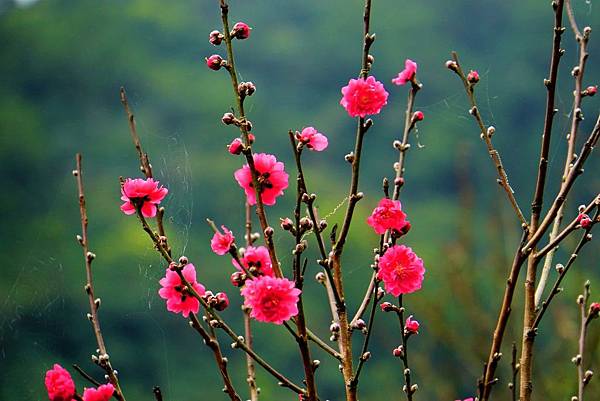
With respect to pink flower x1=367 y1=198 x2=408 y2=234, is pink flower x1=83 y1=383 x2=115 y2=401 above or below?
below

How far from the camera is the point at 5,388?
219cm

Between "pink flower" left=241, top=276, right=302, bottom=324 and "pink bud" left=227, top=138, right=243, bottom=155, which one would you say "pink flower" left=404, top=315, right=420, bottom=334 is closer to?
"pink flower" left=241, top=276, right=302, bottom=324

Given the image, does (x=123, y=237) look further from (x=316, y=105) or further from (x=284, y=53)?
(x=284, y=53)

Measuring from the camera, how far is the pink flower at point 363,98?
1.31 metres

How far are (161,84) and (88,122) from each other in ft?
10.9

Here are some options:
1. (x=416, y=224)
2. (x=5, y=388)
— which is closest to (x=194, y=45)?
(x=416, y=224)

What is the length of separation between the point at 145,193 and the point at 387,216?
40 centimetres

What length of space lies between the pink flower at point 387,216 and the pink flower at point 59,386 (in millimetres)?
543

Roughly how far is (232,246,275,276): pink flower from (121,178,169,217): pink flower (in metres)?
0.18

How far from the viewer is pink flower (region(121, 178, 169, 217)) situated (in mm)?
1288

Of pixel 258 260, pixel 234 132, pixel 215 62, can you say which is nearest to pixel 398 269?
pixel 258 260

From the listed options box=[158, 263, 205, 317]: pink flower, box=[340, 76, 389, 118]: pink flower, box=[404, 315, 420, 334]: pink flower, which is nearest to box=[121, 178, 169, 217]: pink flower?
box=[158, 263, 205, 317]: pink flower

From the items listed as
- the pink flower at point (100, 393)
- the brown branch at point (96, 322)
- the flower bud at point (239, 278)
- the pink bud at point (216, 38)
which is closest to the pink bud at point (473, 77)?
the pink bud at point (216, 38)

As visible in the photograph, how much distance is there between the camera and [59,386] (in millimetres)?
1235
